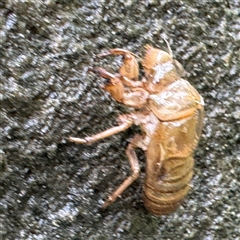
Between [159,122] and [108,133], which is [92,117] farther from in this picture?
[159,122]

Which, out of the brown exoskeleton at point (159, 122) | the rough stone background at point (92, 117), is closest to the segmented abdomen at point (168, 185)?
the brown exoskeleton at point (159, 122)

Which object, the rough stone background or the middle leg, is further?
the middle leg

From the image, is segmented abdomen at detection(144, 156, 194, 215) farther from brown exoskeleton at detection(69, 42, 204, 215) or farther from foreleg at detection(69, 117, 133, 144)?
foreleg at detection(69, 117, 133, 144)

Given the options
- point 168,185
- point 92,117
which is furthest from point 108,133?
point 168,185

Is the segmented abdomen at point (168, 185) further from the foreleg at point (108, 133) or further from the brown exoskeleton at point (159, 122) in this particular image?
the foreleg at point (108, 133)

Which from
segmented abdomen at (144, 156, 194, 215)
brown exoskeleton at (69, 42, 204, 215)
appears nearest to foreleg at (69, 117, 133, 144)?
brown exoskeleton at (69, 42, 204, 215)

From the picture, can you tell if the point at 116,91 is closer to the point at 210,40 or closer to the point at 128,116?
the point at 128,116

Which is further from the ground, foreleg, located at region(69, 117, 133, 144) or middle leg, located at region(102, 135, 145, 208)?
foreleg, located at region(69, 117, 133, 144)
